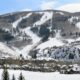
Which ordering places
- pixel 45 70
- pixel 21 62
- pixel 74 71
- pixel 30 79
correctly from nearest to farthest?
pixel 30 79, pixel 74 71, pixel 45 70, pixel 21 62

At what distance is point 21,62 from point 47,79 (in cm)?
7200

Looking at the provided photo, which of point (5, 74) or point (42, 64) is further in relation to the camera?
point (42, 64)

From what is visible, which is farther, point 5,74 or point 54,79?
point 54,79

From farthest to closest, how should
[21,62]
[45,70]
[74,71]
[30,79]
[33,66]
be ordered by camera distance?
[21,62] → [33,66] → [45,70] → [74,71] → [30,79]

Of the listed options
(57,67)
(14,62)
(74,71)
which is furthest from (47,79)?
(14,62)

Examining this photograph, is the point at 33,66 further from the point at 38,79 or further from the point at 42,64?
the point at 38,79

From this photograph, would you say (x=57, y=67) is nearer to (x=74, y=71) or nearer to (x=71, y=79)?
(x=74, y=71)

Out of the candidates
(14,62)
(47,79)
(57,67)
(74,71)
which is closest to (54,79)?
(47,79)

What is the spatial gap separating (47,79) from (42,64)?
62.8 meters

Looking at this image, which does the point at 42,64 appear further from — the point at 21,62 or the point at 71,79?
the point at 71,79

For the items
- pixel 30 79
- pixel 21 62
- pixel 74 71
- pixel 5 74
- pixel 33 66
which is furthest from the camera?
pixel 21 62

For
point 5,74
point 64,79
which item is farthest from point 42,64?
point 5,74

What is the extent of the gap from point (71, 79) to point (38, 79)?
394 inches

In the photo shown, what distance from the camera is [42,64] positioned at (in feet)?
612
